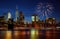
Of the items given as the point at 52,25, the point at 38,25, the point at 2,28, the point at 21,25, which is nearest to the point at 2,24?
the point at 2,28

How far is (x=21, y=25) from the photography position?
37875 mm

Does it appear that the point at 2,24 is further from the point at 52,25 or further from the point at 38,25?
the point at 52,25

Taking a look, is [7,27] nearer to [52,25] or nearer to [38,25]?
[38,25]

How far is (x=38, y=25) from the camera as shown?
38125 millimetres

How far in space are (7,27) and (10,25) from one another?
426cm

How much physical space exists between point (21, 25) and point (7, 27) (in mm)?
2778

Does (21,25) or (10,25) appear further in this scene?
(21,25)

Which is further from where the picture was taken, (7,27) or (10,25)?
(7,27)

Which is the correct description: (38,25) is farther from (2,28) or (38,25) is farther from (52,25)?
(2,28)

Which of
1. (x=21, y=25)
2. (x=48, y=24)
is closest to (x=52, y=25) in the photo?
(x=48, y=24)

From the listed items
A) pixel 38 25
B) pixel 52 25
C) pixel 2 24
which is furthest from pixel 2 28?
pixel 52 25

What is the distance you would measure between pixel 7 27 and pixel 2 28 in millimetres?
2023

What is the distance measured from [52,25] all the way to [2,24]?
893 cm

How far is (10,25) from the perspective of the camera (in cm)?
3462
